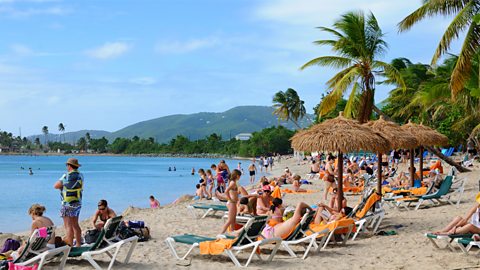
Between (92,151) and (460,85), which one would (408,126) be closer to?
(460,85)

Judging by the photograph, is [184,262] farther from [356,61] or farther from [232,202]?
[356,61]

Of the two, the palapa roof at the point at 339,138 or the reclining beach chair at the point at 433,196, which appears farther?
the reclining beach chair at the point at 433,196

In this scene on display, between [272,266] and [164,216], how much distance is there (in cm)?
610

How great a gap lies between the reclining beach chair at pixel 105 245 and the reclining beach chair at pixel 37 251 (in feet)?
0.94

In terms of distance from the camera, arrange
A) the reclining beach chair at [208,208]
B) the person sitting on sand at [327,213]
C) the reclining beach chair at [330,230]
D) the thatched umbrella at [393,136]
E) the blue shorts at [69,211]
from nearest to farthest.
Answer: the blue shorts at [69,211] < the reclining beach chair at [330,230] < the person sitting on sand at [327,213] < the reclining beach chair at [208,208] < the thatched umbrella at [393,136]

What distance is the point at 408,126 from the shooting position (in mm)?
14484

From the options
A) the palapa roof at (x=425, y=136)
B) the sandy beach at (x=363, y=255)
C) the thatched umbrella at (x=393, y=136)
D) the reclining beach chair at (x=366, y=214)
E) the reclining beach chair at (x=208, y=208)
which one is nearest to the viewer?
the sandy beach at (x=363, y=255)

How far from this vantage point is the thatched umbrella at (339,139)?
9227mm

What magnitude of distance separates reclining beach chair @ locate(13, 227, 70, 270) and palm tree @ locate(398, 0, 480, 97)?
362 inches

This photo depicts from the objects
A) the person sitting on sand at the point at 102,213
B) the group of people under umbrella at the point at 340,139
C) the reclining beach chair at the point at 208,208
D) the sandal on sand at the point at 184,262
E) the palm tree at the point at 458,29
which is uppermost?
the palm tree at the point at 458,29

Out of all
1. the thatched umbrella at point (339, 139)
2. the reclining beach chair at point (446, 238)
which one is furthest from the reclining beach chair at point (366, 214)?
the reclining beach chair at point (446, 238)

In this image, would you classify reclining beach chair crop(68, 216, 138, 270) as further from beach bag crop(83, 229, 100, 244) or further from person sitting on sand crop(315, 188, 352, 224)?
person sitting on sand crop(315, 188, 352, 224)

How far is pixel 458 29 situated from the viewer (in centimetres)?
1229

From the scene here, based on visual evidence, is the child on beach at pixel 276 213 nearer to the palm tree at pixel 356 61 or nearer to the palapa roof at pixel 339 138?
the palapa roof at pixel 339 138
